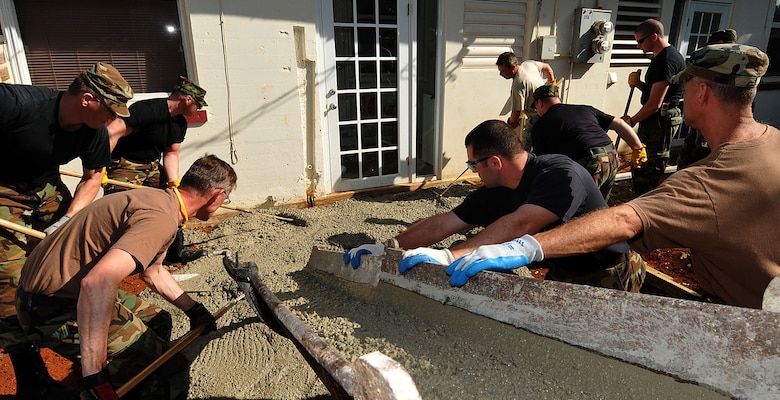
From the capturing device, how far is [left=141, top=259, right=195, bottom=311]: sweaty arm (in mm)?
2222

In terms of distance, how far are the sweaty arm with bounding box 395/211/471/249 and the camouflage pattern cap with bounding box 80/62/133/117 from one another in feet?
5.83

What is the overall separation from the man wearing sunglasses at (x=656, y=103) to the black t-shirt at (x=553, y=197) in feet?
9.37

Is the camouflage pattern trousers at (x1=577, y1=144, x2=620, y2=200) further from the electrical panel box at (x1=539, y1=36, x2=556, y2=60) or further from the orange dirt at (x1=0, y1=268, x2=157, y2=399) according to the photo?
the orange dirt at (x1=0, y1=268, x2=157, y2=399)

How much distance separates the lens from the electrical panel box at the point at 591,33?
5871 mm

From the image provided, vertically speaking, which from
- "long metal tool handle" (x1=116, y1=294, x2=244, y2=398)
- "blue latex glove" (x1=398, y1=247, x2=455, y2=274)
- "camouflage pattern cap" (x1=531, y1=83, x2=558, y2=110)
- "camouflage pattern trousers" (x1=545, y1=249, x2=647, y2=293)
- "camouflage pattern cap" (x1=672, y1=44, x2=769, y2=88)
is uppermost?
"camouflage pattern cap" (x1=672, y1=44, x2=769, y2=88)

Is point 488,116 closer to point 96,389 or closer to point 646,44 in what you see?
point 646,44

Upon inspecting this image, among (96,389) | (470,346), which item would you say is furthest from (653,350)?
(96,389)

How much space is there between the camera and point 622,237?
152 centimetres

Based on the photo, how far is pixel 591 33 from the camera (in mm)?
5977

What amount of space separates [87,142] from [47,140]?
9.6 inches

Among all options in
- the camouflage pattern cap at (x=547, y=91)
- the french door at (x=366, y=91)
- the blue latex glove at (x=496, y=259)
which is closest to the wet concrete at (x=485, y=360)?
the blue latex glove at (x=496, y=259)

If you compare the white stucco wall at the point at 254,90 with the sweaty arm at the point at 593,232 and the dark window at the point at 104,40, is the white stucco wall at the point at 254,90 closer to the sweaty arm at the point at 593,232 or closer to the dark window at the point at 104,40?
the dark window at the point at 104,40

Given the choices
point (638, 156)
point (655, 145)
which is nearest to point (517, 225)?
point (638, 156)

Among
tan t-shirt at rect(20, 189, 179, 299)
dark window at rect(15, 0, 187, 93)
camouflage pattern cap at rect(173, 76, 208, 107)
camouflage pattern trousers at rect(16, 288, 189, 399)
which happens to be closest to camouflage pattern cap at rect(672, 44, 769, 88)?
tan t-shirt at rect(20, 189, 179, 299)
